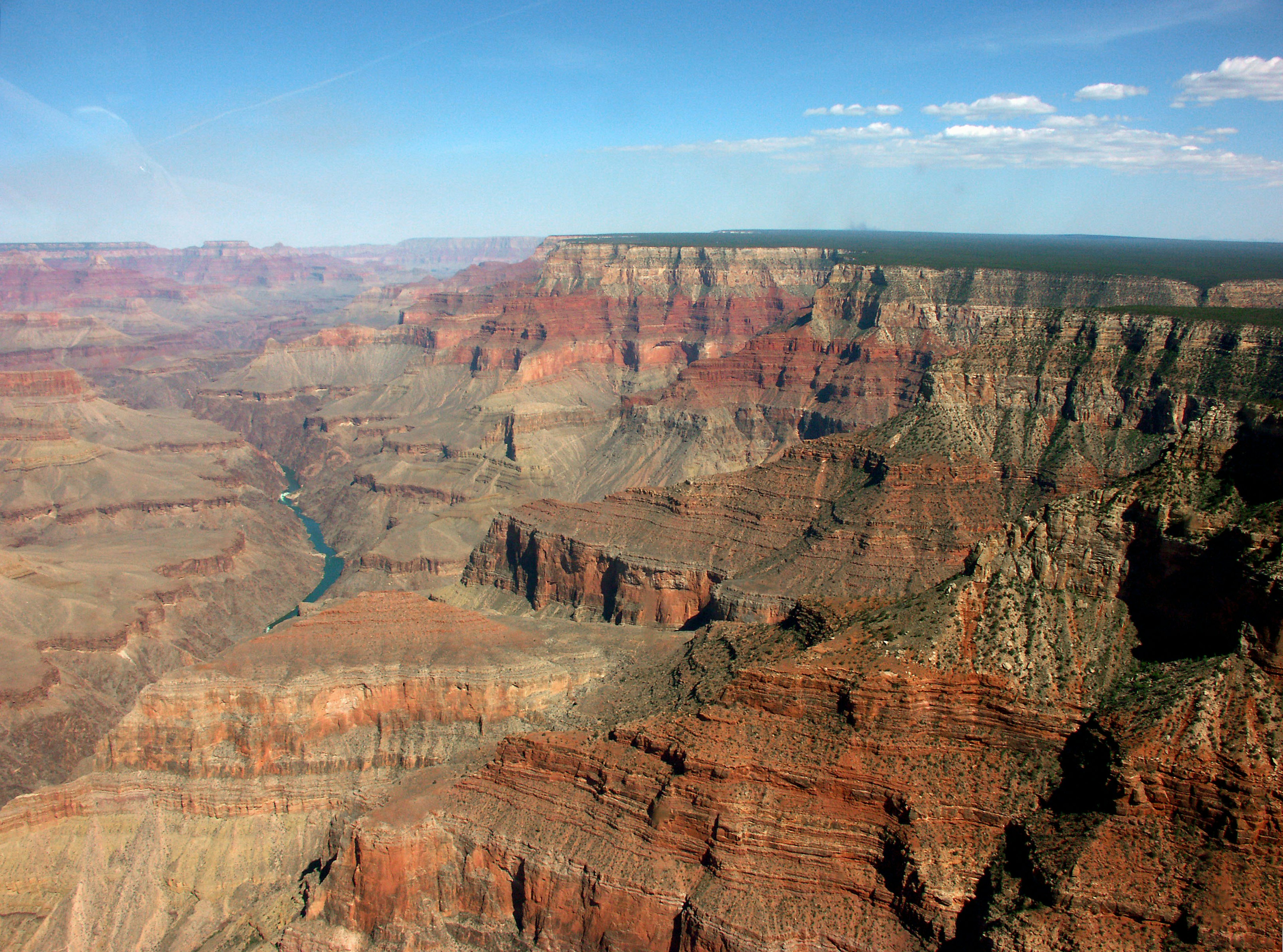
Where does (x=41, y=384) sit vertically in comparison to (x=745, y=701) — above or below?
below

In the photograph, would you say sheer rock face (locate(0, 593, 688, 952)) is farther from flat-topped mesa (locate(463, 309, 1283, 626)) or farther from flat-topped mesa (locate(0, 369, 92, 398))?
flat-topped mesa (locate(0, 369, 92, 398))

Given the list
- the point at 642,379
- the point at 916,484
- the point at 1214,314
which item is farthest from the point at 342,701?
the point at 642,379

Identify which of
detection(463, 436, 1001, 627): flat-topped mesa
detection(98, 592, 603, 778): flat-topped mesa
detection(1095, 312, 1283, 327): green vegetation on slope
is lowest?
detection(98, 592, 603, 778): flat-topped mesa

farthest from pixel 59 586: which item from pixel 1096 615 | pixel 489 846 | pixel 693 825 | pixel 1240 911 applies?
pixel 1240 911

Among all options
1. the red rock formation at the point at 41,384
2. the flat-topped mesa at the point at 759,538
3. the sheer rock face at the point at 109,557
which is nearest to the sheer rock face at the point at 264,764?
the flat-topped mesa at the point at 759,538

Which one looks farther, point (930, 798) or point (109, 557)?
point (109, 557)

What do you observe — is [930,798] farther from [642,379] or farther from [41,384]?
[41,384]

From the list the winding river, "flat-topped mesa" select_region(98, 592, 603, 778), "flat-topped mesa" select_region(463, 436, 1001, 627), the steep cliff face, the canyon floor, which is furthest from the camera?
the winding river

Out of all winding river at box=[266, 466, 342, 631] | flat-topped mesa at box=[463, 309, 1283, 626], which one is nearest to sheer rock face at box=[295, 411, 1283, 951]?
flat-topped mesa at box=[463, 309, 1283, 626]
